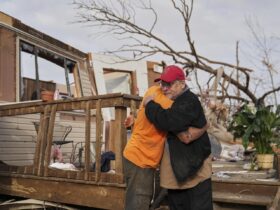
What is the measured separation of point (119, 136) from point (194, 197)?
1361 mm

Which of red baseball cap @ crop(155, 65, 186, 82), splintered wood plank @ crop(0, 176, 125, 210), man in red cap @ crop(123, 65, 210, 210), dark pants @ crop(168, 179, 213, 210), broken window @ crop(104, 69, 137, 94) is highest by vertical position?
broken window @ crop(104, 69, 137, 94)

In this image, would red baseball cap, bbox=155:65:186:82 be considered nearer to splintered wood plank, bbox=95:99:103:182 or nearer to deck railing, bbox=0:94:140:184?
deck railing, bbox=0:94:140:184

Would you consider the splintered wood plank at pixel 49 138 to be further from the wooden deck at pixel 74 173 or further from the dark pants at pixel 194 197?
the dark pants at pixel 194 197

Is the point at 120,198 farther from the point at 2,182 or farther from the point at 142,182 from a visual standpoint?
the point at 2,182

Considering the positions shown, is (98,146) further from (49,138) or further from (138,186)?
(138,186)

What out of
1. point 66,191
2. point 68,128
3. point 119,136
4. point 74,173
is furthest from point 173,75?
point 68,128

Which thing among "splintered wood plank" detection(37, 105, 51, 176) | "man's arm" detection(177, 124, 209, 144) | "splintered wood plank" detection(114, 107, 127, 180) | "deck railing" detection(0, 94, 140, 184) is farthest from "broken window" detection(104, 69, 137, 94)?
"man's arm" detection(177, 124, 209, 144)

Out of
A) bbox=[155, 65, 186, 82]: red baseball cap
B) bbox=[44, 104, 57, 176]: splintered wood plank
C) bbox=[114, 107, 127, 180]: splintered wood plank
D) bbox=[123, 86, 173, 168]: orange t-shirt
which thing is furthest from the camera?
bbox=[44, 104, 57, 176]: splintered wood plank

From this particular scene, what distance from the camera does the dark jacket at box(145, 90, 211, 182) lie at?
3023 mm

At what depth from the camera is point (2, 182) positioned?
17.8ft

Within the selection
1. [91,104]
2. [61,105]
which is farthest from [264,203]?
[61,105]

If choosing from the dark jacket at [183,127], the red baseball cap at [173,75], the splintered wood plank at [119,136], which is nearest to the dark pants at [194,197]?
the dark jacket at [183,127]

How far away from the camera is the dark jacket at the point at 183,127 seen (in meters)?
3.02

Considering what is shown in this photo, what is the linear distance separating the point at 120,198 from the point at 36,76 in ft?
13.4
